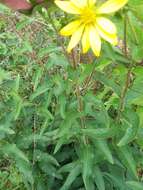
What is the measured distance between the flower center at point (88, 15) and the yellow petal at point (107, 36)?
0.03m

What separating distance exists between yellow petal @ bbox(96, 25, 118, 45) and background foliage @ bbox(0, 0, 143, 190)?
0.12 metres

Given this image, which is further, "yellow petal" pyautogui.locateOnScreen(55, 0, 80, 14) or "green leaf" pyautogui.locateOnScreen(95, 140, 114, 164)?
"green leaf" pyautogui.locateOnScreen(95, 140, 114, 164)

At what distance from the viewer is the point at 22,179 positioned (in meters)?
2.35

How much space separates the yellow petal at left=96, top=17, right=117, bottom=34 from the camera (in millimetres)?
1321

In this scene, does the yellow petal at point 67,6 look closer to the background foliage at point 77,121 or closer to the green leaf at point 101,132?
the background foliage at point 77,121

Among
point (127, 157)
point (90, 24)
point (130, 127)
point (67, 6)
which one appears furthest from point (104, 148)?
point (67, 6)

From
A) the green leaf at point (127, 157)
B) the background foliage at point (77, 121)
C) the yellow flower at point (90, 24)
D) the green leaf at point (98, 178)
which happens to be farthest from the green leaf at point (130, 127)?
the yellow flower at point (90, 24)

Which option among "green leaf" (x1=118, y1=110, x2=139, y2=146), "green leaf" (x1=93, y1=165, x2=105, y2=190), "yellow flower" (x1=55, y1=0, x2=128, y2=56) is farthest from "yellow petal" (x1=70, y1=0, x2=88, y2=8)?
"green leaf" (x1=93, y1=165, x2=105, y2=190)

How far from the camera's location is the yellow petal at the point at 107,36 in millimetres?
1313

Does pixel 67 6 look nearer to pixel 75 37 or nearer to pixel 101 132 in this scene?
pixel 75 37

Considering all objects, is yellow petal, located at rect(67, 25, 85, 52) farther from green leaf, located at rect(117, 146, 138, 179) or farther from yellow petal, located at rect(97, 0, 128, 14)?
green leaf, located at rect(117, 146, 138, 179)

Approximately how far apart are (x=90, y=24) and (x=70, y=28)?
0.07m

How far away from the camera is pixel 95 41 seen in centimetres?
134

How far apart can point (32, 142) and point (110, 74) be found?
60 centimetres
